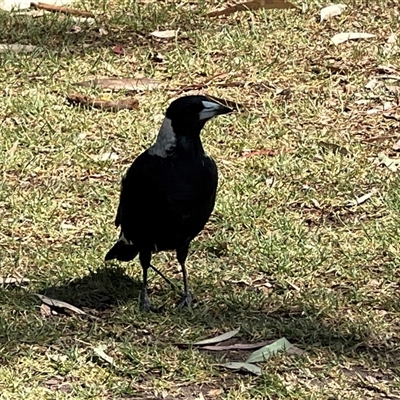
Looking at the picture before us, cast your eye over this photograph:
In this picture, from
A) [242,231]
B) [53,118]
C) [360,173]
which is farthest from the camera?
[53,118]

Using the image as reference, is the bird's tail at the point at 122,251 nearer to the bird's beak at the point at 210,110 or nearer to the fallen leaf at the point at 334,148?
the bird's beak at the point at 210,110

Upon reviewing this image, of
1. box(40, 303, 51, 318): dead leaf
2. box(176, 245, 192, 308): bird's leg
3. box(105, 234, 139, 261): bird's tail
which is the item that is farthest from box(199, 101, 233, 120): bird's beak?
box(40, 303, 51, 318): dead leaf

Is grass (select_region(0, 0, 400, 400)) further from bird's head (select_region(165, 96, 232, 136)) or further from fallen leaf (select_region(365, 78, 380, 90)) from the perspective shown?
bird's head (select_region(165, 96, 232, 136))

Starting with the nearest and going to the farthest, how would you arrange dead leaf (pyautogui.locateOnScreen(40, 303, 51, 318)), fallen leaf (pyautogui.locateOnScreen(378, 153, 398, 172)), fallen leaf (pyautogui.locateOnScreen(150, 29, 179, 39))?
1. dead leaf (pyautogui.locateOnScreen(40, 303, 51, 318))
2. fallen leaf (pyautogui.locateOnScreen(378, 153, 398, 172))
3. fallen leaf (pyautogui.locateOnScreen(150, 29, 179, 39))

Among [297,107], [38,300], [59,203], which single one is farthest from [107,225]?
[297,107]

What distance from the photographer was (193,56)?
290 inches

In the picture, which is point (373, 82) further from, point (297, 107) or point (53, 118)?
point (53, 118)

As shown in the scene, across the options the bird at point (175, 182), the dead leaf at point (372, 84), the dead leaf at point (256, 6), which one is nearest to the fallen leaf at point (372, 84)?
the dead leaf at point (372, 84)

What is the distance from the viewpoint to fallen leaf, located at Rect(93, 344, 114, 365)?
4.10 m

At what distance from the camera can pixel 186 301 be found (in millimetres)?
4648

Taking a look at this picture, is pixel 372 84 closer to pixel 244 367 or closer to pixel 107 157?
pixel 107 157

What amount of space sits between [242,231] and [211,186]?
3.27 ft

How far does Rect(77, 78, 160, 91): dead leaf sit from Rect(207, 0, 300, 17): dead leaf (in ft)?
3.87

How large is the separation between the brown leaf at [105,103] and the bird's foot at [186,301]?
7.47 feet
